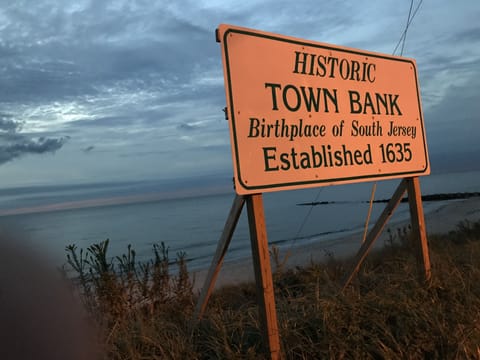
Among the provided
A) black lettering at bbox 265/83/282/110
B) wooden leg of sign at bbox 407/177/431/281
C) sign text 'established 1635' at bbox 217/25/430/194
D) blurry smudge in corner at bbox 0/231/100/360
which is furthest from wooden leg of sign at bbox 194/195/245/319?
blurry smudge in corner at bbox 0/231/100/360

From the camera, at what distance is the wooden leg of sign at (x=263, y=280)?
314 centimetres

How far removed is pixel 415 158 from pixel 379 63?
3.56 ft

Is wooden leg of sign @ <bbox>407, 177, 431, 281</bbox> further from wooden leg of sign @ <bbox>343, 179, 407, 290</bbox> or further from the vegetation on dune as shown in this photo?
the vegetation on dune

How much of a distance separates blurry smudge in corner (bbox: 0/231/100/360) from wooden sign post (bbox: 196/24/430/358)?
1983mm

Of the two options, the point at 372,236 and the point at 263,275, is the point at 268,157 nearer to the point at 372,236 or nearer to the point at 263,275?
the point at 263,275

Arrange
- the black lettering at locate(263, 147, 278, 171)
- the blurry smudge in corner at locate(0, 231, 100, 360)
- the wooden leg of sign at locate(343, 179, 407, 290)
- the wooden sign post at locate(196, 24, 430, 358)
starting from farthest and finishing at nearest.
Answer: the wooden leg of sign at locate(343, 179, 407, 290), the black lettering at locate(263, 147, 278, 171), the wooden sign post at locate(196, 24, 430, 358), the blurry smudge in corner at locate(0, 231, 100, 360)

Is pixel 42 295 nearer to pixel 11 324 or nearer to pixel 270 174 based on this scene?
pixel 11 324

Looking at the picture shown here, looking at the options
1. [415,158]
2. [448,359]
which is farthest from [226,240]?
[415,158]

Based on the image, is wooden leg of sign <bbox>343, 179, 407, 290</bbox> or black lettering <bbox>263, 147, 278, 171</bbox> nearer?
black lettering <bbox>263, 147, 278, 171</bbox>

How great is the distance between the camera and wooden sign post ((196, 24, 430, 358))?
10.8 feet

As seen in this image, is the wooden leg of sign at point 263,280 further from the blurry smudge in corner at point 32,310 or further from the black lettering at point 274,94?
the blurry smudge in corner at point 32,310

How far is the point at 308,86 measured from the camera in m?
3.81

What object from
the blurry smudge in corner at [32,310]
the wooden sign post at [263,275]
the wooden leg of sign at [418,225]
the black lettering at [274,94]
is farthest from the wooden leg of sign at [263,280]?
the wooden leg of sign at [418,225]

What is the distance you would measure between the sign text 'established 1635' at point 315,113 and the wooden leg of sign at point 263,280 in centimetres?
20
